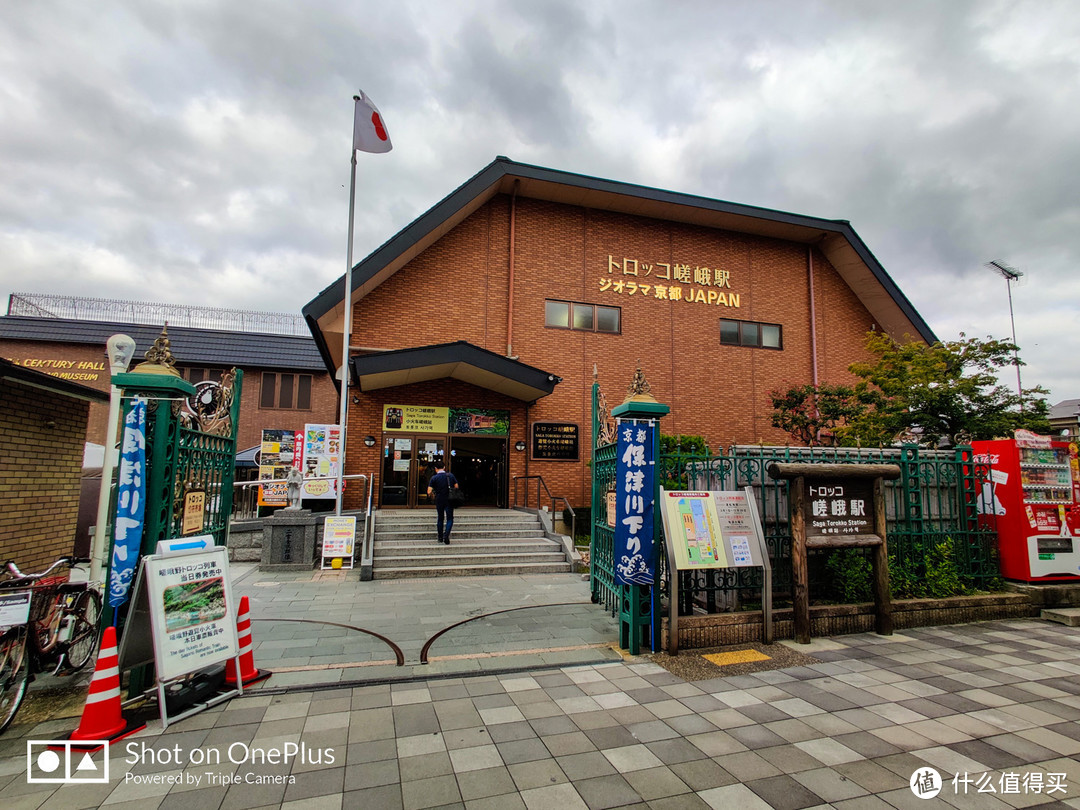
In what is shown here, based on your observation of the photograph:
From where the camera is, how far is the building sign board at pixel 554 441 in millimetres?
14398

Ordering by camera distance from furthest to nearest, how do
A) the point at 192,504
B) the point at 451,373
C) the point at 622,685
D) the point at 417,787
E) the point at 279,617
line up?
the point at 451,373 → the point at 279,617 → the point at 192,504 → the point at 622,685 → the point at 417,787

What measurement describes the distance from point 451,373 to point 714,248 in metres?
9.17

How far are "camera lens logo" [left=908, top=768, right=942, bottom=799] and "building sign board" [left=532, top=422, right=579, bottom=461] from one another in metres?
11.4

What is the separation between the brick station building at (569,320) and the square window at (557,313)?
4cm

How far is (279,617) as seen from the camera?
6.75 m

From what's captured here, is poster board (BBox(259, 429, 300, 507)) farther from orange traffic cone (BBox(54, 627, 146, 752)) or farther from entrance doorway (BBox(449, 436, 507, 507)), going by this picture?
orange traffic cone (BBox(54, 627, 146, 752))

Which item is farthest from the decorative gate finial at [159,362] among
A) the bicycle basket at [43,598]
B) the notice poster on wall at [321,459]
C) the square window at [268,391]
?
the square window at [268,391]

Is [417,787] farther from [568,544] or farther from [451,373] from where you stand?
[451,373]

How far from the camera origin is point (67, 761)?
3303mm

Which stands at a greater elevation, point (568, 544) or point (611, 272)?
point (611, 272)

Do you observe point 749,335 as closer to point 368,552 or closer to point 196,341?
point 368,552

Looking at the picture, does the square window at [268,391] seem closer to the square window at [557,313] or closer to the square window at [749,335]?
the square window at [557,313]

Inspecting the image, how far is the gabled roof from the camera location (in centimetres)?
1286

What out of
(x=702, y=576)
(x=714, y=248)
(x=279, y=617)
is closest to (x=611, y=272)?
(x=714, y=248)
